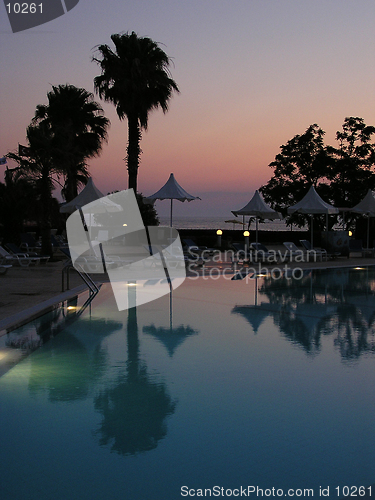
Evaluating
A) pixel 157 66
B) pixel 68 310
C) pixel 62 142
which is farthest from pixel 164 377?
pixel 157 66

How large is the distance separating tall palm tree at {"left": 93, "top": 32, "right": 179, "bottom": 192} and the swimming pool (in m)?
16.4

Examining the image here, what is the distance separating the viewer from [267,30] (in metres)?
19.7

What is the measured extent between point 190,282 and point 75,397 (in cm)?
808

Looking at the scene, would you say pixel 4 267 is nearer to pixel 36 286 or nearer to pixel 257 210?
pixel 36 286

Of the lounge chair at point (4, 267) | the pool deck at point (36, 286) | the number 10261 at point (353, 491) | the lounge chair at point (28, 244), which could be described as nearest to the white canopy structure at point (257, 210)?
the pool deck at point (36, 286)

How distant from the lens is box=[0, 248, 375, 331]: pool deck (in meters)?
7.62

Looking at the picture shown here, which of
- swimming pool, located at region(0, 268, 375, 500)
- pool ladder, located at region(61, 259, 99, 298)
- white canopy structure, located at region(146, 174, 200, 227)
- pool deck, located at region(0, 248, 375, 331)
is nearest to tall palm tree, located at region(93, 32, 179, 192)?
white canopy structure, located at region(146, 174, 200, 227)

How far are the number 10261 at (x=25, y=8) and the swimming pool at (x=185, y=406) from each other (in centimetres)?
493

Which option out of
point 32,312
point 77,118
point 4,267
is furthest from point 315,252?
point 77,118

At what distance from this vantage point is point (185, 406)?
4207mm

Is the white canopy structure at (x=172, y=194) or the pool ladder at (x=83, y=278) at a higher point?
the white canopy structure at (x=172, y=194)

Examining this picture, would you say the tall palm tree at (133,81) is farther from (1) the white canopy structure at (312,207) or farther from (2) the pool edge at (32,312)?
(2) the pool edge at (32,312)

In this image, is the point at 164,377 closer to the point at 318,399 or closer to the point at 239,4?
the point at 318,399

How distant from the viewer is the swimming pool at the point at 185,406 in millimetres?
2994
